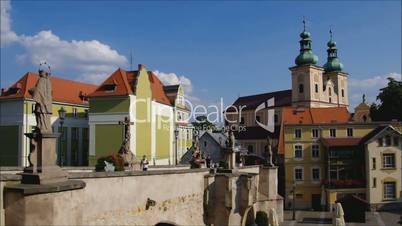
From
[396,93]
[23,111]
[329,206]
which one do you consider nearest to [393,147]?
[329,206]

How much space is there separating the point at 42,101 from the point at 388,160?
4610cm

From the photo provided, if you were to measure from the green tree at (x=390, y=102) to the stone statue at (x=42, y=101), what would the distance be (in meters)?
58.9

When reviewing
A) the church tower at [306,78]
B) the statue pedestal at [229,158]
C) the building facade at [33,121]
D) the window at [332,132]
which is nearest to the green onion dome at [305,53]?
the church tower at [306,78]

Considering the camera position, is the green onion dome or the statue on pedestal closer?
the statue on pedestal

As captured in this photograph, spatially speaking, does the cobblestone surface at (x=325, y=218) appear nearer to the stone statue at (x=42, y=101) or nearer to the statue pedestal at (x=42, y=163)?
the statue pedestal at (x=42, y=163)

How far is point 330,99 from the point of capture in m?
89.8

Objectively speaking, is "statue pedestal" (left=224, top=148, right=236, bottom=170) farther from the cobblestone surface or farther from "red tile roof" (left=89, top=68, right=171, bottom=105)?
"red tile roof" (left=89, top=68, right=171, bottom=105)

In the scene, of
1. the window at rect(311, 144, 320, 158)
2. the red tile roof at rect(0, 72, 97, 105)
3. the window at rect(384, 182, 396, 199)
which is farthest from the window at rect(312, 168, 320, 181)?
the red tile roof at rect(0, 72, 97, 105)

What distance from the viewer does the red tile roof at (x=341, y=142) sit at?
48469mm

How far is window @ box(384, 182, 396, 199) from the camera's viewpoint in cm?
4747

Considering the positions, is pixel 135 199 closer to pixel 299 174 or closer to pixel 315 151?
pixel 299 174

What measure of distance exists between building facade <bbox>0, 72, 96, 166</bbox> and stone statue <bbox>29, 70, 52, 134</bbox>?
3000cm

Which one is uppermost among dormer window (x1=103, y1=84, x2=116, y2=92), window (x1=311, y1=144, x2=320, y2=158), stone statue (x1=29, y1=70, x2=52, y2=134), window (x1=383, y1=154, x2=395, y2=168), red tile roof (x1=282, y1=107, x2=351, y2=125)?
dormer window (x1=103, y1=84, x2=116, y2=92)

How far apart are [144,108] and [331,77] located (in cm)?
5694
